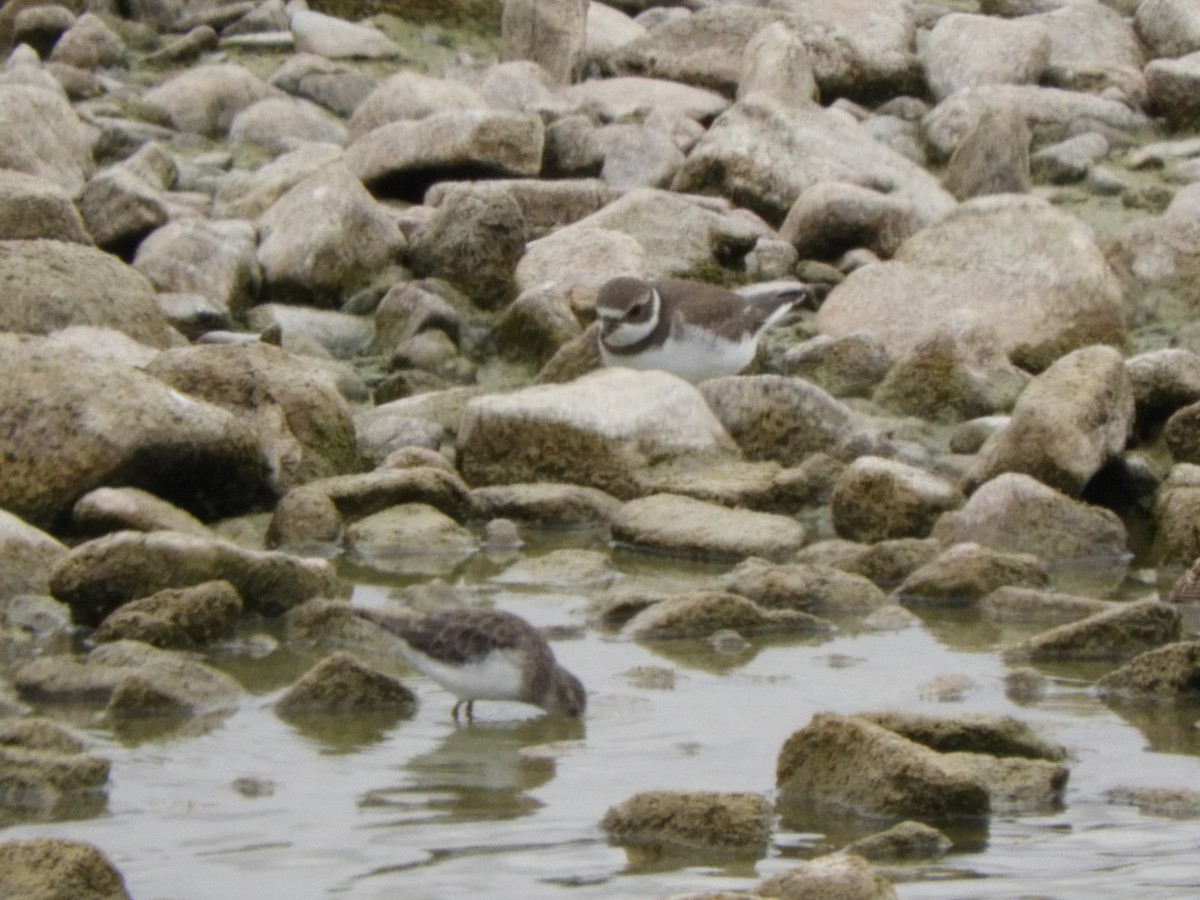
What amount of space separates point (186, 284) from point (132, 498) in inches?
168

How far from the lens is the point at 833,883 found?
18.1 ft

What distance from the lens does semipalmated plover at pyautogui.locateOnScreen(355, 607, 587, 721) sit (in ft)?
25.6

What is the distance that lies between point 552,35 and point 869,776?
13.0m

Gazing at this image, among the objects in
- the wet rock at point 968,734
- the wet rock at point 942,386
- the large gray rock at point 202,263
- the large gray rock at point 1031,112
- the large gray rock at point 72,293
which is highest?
the large gray rock at point 1031,112

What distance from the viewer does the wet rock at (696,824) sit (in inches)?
248

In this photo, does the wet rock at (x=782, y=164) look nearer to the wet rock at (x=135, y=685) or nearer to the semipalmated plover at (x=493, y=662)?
the semipalmated plover at (x=493, y=662)

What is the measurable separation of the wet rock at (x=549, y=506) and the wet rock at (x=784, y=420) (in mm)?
1040

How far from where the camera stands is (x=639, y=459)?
11.7 m

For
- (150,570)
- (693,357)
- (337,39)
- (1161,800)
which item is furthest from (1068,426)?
(337,39)

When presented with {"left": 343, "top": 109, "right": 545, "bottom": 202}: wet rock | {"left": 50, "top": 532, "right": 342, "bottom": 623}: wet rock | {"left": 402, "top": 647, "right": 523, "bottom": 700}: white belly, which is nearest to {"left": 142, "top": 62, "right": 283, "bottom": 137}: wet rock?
{"left": 343, "top": 109, "right": 545, "bottom": 202}: wet rock

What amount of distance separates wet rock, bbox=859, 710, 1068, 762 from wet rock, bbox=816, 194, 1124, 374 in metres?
6.58

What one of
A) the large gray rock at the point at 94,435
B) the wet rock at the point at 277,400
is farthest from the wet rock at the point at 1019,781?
the wet rock at the point at 277,400

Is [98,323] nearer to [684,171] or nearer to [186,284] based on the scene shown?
[186,284]

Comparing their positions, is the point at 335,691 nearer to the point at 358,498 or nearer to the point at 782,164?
the point at 358,498
